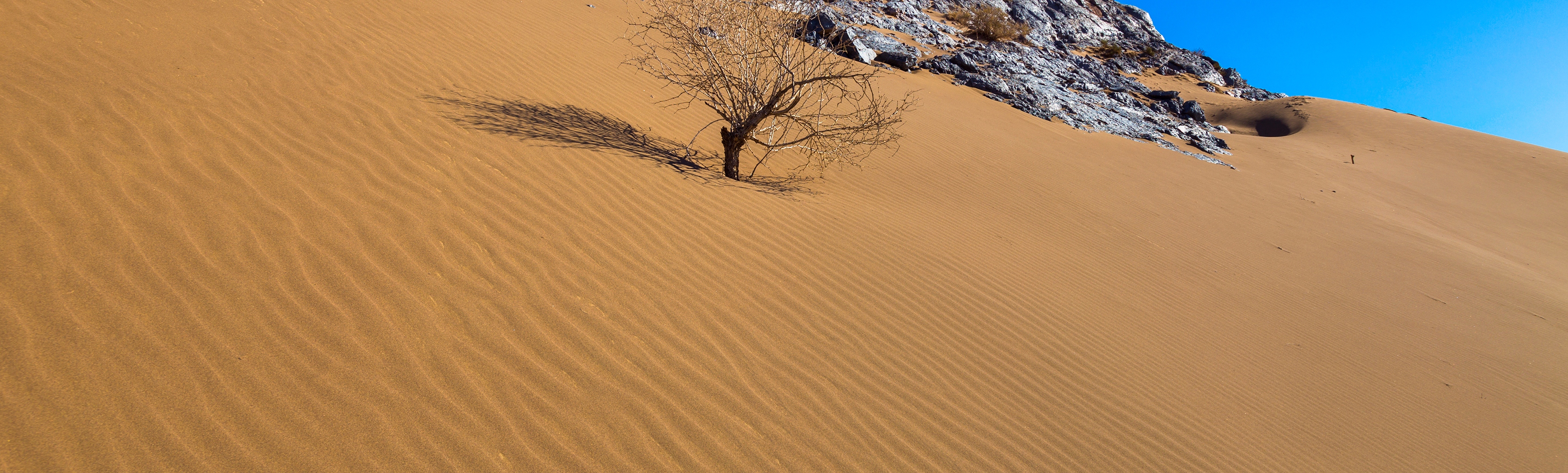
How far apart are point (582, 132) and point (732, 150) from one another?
129cm

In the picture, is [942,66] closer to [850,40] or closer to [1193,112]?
[850,40]

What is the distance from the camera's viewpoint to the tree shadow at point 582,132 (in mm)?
4781

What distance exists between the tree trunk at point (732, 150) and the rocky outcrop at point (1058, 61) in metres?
1.32

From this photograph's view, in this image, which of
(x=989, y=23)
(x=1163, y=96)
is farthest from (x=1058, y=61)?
(x=989, y=23)

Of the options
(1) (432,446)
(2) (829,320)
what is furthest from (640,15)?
(1) (432,446)

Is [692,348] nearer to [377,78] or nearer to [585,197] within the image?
[585,197]

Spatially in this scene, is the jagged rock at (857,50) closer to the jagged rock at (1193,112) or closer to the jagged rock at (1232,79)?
the jagged rock at (1193,112)

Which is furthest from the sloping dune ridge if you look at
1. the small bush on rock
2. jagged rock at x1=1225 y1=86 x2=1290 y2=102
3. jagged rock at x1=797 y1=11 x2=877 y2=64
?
the small bush on rock

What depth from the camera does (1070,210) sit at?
270 inches

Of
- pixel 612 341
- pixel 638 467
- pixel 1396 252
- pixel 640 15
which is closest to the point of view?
pixel 638 467

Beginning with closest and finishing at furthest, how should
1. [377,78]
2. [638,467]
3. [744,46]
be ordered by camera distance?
[638,467] → [377,78] → [744,46]

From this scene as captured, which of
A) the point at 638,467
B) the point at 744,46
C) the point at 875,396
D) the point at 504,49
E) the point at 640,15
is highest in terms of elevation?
the point at 640,15

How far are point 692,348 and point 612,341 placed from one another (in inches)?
14.7

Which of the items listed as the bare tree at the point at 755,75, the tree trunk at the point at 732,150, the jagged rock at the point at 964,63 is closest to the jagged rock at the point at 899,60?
the jagged rock at the point at 964,63
